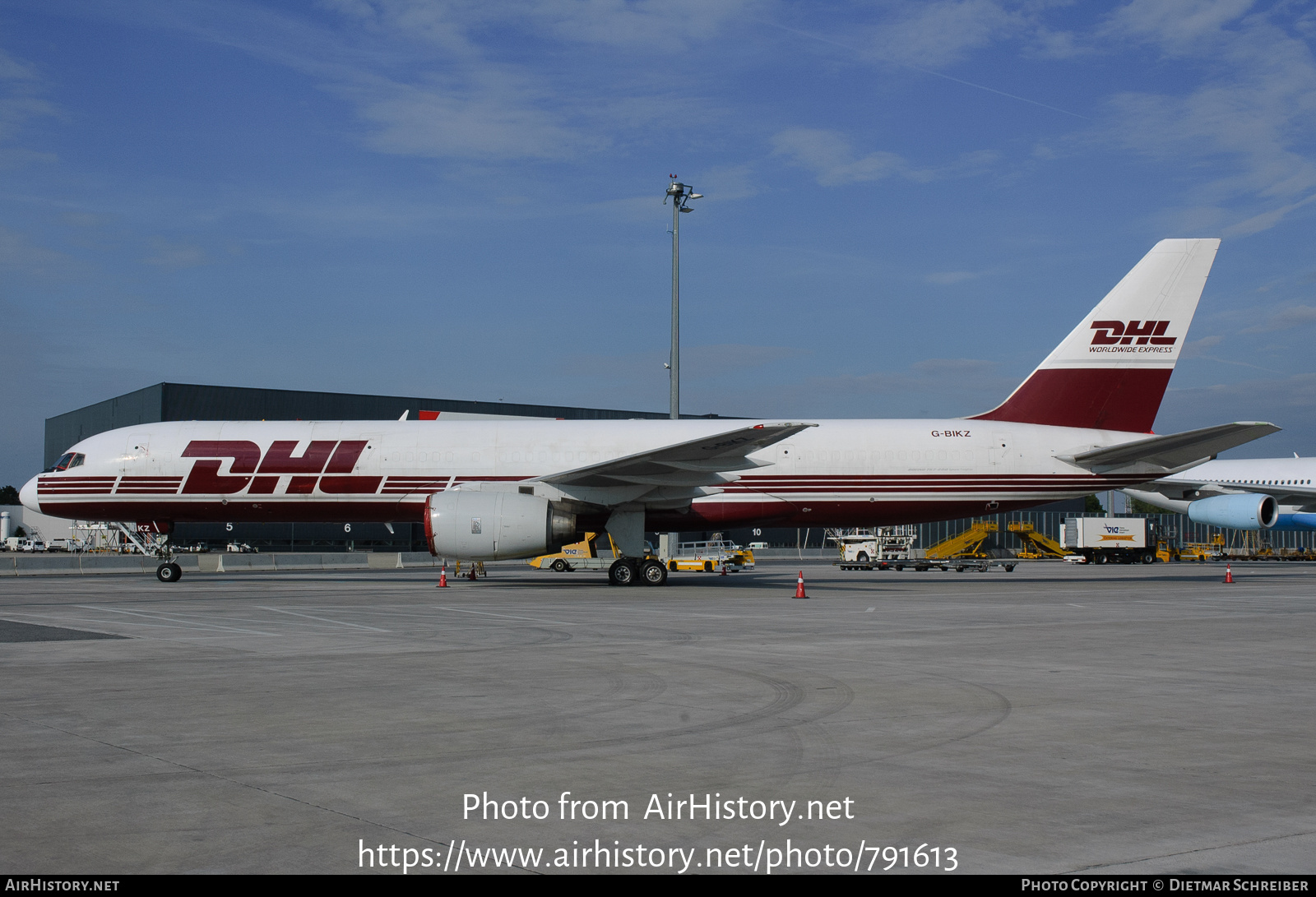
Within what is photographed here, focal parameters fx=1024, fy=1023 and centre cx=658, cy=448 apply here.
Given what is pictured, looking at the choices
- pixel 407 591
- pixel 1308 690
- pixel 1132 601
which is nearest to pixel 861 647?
pixel 1308 690

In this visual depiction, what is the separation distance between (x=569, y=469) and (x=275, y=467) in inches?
301

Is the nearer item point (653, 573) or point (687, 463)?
point (687, 463)

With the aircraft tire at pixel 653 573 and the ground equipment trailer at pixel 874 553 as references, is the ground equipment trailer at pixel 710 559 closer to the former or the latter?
the ground equipment trailer at pixel 874 553

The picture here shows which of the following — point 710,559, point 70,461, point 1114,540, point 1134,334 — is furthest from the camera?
point 1114,540

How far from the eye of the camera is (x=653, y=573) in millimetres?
25922

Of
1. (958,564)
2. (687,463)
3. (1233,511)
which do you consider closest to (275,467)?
(687,463)

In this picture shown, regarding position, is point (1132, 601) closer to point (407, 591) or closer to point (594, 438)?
point (594, 438)

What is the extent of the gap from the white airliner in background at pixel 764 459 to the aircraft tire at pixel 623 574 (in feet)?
0.20

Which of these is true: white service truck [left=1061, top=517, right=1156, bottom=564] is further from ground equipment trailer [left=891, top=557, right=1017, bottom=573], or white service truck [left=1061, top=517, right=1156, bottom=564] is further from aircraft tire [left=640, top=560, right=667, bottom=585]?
aircraft tire [left=640, top=560, right=667, bottom=585]

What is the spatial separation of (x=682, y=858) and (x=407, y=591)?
19.5 metres

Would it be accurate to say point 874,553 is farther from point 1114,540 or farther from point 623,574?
point 623,574

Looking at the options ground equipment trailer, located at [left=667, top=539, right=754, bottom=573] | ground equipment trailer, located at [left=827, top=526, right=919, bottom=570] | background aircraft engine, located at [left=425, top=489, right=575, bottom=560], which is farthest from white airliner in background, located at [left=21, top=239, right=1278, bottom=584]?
ground equipment trailer, located at [left=827, top=526, right=919, bottom=570]

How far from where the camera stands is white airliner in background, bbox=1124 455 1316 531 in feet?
145

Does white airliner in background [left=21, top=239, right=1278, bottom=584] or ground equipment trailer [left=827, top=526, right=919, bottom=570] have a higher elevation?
white airliner in background [left=21, top=239, right=1278, bottom=584]
